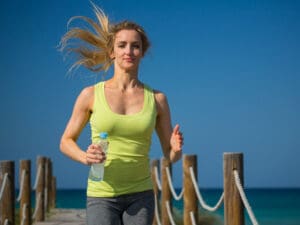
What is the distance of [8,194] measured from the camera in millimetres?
7664

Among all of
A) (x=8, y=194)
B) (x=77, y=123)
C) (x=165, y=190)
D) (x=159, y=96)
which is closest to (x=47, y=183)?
(x=165, y=190)

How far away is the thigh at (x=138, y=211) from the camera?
3.49m

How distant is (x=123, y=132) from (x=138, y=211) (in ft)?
1.44

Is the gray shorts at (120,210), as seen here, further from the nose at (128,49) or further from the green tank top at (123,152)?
the nose at (128,49)

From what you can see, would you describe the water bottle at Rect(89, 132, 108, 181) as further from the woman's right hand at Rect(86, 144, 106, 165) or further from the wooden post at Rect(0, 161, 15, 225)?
the wooden post at Rect(0, 161, 15, 225)

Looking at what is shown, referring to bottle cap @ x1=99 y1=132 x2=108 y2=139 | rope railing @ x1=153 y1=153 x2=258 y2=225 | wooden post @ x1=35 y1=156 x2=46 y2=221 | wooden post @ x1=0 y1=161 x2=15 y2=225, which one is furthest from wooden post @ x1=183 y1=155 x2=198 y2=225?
wooden post @ x1=35 y1=156 x2=46 y2=221

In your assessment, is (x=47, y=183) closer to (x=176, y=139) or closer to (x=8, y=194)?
(x=8, y=194)

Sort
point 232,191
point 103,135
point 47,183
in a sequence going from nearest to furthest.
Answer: point 103,135, point 232,191, point 47,183

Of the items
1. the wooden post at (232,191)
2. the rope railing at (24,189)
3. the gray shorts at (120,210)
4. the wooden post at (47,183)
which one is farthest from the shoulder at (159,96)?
the wooden post at (47,183)

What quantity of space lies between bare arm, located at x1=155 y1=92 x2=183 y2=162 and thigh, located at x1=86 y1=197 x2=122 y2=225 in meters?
0.48

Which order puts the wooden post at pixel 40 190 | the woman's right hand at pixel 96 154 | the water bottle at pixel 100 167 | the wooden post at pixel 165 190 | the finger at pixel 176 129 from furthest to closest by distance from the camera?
1. the wooden post at pixel 40 190
2. the wooden post at pixel 165 190
3. the finger at pixel 176 129
4. the water bottle at pixel 100 167
5. the woman's right hand at pixel 96 154

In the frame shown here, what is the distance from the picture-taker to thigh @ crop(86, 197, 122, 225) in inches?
136

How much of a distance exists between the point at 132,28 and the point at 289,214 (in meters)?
51.9

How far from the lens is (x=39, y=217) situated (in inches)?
442
